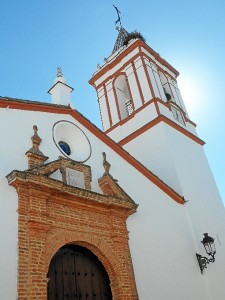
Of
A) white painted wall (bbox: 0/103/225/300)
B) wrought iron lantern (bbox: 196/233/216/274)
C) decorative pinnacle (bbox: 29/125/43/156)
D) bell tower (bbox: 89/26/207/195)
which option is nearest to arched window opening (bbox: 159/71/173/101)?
bell tower (bbox: 89/26/207/195)

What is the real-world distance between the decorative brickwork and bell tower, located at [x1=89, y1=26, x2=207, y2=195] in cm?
366

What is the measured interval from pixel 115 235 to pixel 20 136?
293 centimetres

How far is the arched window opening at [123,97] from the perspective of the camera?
1425cm

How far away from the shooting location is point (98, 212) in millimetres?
7473

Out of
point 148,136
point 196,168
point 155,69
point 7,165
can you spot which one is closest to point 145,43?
point 155,69

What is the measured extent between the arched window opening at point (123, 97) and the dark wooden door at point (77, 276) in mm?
7873

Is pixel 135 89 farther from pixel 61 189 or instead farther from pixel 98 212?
pixel 61 189

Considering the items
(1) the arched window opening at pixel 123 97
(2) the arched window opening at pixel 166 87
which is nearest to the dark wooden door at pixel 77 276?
(1) the arched window opening at pixel 123 97

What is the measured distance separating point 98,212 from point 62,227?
118 cm

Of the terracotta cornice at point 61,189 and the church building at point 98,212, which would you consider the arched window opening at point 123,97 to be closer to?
the church building at point 98,212

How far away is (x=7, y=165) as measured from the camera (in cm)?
630

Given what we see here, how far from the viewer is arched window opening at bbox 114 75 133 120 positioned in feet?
46.8

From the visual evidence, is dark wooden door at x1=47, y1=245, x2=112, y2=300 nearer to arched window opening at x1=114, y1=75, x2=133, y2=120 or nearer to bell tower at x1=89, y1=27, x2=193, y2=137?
bell tower at x1=89, y1=27, x2=193, y2=137

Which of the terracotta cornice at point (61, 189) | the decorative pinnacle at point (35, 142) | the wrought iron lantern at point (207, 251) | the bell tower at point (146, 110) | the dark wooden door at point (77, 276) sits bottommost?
the dark wooden door at point (77, 276)
